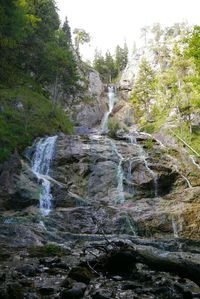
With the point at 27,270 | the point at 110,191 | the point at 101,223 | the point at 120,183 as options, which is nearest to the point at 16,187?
the point at 101,223

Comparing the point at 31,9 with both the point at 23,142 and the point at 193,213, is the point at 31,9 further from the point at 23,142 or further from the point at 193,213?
the point at 193,213

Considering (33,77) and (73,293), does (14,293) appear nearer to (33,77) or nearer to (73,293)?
(73,293)

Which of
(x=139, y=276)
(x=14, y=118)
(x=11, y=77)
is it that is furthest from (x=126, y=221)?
(x=11, y=77)

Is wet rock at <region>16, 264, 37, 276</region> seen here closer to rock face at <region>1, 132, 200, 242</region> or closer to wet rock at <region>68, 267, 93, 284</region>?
wet rock at <region>68, 267, 93, 284</region>

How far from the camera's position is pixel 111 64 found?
291ft

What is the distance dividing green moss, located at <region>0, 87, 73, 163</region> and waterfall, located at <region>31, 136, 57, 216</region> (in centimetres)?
128

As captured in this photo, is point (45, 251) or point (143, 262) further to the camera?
point (45, 251)

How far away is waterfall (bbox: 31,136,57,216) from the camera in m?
19.3

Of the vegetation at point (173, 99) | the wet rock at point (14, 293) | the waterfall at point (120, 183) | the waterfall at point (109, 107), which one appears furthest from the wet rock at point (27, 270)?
the waterfall at point (109, 107)

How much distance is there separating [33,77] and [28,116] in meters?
10.2

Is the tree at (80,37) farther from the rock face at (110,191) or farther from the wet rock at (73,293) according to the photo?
the wet rock at (73,293)

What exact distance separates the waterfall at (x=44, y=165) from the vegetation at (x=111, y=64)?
198ft

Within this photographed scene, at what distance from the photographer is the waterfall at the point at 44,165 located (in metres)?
19.3

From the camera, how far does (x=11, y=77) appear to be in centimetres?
3500
